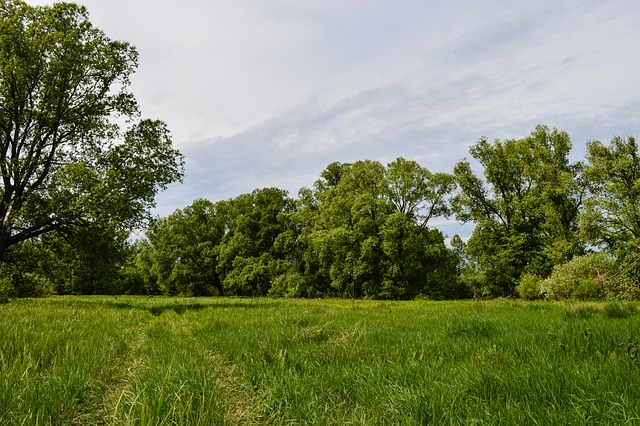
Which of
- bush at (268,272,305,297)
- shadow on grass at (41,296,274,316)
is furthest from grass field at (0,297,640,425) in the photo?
bush at (268,272,305,297)

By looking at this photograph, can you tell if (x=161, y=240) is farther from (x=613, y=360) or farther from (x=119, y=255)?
(x=613, y=360)

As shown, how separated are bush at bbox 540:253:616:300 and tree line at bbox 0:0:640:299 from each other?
121 millimetres

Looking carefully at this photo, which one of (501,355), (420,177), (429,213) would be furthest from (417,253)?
(501,355)

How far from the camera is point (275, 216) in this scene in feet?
223

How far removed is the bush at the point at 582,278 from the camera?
89.8ft

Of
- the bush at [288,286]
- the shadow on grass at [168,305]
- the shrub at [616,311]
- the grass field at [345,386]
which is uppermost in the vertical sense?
the grass field at [345,386]

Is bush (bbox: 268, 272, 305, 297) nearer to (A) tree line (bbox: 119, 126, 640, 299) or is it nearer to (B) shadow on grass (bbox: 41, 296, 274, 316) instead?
(A) tree line (bbox: 119, 126, 640, 299)

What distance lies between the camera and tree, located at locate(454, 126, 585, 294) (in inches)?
1677

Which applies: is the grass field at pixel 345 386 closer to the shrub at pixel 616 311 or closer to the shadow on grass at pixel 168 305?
the shrub at pixel 616 311

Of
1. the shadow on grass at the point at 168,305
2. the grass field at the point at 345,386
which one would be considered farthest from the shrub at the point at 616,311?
the shadow on grass at the point at 168,305

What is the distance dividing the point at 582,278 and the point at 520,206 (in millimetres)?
19073

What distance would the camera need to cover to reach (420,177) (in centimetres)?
5247

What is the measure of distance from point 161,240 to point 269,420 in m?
70.4

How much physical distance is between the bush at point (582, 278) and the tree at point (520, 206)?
10438 mm
